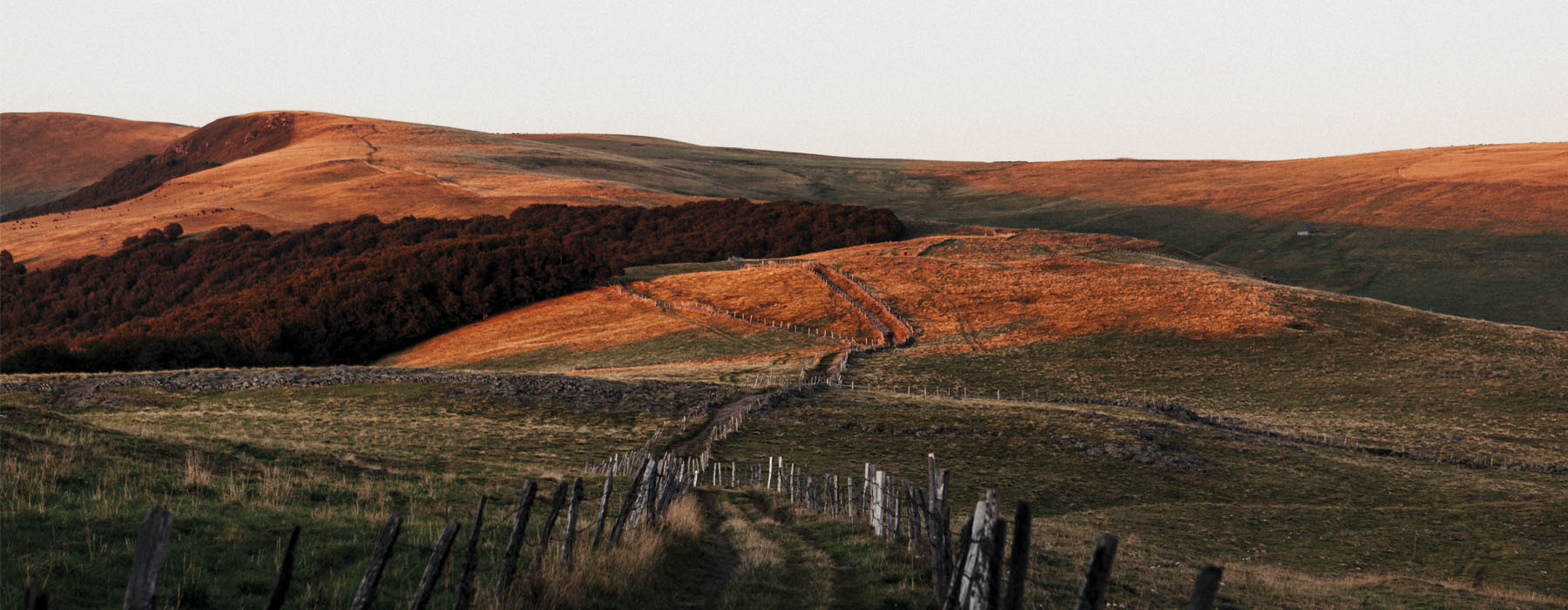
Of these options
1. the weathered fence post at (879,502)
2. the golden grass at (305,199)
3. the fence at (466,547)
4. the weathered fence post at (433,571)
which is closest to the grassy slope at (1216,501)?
the weathered fence post at (879,502)

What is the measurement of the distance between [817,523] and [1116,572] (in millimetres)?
6192

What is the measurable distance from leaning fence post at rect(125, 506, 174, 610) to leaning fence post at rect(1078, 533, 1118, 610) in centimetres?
572

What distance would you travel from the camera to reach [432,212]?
6206 inches

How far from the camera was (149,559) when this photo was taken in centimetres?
617

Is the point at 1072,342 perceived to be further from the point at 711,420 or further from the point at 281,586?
the point at 281,586

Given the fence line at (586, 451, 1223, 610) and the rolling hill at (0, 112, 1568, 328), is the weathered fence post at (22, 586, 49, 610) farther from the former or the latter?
the rolling hill at (0, 112, 1568, 328)

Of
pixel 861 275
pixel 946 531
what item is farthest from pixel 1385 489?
pixel 861 275

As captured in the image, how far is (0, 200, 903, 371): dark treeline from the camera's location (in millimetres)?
81688

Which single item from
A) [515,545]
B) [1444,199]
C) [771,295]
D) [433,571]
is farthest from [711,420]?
[1444,199]

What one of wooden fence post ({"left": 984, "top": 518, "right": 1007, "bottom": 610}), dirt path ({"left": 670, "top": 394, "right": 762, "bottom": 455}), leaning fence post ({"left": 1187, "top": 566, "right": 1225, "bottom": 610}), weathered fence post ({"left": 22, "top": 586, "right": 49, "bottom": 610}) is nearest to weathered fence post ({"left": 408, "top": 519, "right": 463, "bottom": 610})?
weathered fence post ({"left": 22, "top": 586, "right": 49, "bottom": 610})

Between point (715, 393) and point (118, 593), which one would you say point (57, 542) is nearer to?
point (118, 593)

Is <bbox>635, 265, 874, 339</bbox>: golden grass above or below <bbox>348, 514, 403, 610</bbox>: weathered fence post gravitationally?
below

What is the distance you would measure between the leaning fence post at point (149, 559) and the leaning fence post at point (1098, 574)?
225 inches

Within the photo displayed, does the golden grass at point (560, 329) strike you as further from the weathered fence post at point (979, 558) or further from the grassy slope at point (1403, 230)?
the grassy slope at point (1403, 230)
